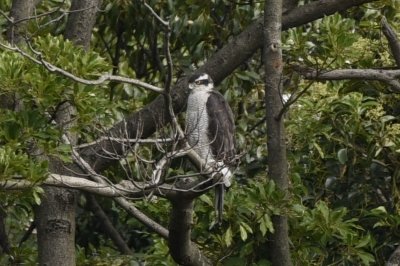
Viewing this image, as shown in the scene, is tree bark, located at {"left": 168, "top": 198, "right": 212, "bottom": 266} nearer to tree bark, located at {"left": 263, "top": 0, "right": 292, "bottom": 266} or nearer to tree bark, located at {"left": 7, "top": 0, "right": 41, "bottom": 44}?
tree bark, located at {"left": 263, "top": 0, "right": 292, "bottom": 266}

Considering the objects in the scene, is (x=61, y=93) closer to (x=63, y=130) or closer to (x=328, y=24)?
(x=63, y=130)

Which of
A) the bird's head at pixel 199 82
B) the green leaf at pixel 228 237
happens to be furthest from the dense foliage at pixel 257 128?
the bird's head at pixel 199 82

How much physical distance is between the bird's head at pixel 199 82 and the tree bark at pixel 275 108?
473mm

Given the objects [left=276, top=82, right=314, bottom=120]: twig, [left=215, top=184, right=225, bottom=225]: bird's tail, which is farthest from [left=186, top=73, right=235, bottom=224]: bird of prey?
[left=276, top=82, right=314, bottom=120]: twig

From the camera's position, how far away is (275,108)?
598 centimetres

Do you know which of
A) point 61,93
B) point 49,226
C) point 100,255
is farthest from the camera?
point 100,255

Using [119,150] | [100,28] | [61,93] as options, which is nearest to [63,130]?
[61,93]

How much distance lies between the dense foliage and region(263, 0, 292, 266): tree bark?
0.10 metres

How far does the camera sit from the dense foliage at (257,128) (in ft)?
17.9

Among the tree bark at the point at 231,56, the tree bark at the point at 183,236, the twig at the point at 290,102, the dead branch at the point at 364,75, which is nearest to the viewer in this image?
the tree bark at the point at 183,236

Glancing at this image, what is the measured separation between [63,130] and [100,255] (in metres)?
1.91

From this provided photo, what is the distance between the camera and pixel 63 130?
18.4 ft

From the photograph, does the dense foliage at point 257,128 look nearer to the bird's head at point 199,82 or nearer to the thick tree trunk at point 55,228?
the thick tree trunk at point 55,228

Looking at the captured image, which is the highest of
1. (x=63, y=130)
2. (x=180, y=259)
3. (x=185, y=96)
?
(x=185, y=96)
